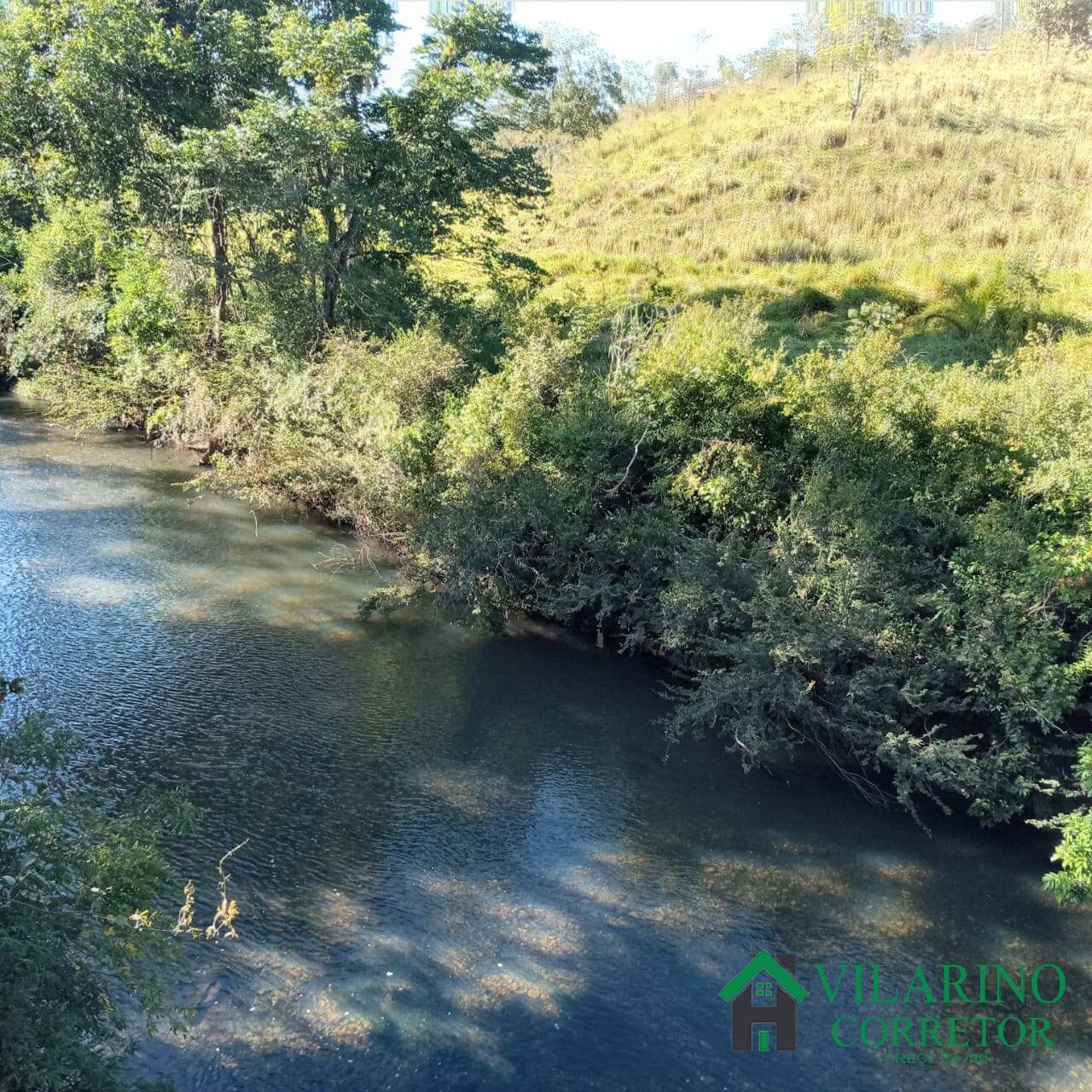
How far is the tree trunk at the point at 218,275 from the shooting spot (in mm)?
20784

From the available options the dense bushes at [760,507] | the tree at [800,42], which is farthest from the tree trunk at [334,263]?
the tree at [800,42]

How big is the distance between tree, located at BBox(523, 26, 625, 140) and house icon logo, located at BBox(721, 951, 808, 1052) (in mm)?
30675

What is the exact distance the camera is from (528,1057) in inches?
258

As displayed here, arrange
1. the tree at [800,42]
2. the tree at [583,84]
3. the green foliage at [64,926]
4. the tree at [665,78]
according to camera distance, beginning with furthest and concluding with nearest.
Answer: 1. the tree at [665,78]
2. the tree at [800,42]
3. the tree at [583,84]
4. the green foliage at [64,926]

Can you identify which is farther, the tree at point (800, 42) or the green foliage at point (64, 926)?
the tree at point (800, 42)

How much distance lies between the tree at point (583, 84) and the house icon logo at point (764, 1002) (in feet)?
101

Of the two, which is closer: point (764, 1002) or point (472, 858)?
point (764, 1002)

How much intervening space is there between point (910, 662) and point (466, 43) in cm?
1561

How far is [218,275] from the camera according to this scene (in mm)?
21281

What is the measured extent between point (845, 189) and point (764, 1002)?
1045 inches

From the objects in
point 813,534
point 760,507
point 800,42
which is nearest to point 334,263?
point 760,507

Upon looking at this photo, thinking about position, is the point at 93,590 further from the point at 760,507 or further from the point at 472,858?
the point at 760,507

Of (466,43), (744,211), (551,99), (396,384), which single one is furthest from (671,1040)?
(551,99)

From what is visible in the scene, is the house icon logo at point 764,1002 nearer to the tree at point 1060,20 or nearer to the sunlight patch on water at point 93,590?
the sunlight patch on water at point 93,590
